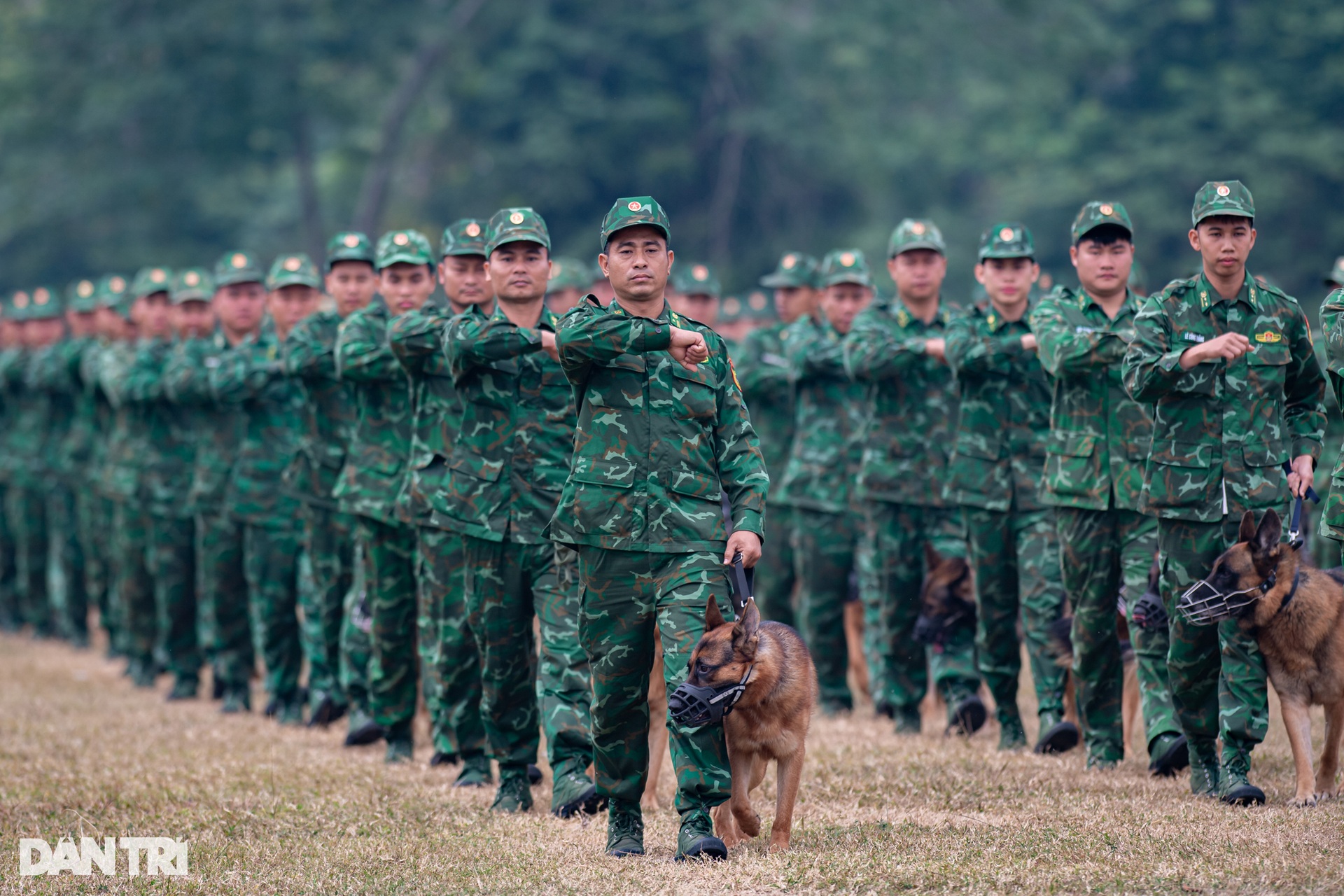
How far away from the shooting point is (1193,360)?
7570 millimetres

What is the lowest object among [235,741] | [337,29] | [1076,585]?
[235,741]

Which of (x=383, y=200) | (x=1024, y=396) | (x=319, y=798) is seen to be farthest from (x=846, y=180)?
(x=319, y=798)

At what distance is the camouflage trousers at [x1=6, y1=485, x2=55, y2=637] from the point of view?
17.2 metres

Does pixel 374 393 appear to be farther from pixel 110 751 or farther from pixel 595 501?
pixel 595 501

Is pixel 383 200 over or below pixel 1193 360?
over

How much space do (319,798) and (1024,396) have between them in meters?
4.51

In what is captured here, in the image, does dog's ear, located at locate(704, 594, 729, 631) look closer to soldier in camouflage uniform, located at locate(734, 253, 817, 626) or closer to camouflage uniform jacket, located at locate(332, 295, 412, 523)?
camouflage uniform jacket, located at locate(332, 295, 412, 523)

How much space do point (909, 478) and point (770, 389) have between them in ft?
7.37

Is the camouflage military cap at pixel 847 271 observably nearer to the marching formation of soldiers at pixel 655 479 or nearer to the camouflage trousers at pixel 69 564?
the marching formation of soldiers at pixel 655 479

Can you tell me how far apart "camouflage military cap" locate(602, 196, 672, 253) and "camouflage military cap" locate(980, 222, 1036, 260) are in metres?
3.47

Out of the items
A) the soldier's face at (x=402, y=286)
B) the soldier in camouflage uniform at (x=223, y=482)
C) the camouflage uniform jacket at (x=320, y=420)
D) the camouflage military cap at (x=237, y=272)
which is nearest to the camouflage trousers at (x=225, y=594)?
the soldier in camouflage uniform at (x=223, y=482)

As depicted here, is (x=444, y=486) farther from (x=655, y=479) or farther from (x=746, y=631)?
(x=746, y=631)

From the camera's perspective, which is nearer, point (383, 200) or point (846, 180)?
point (846, 180)

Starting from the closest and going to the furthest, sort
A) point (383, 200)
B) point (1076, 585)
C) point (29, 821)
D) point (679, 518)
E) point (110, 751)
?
1. point (679, 518)
2. point (29, 821)
3. point (1076, 585)
4. point (110, 751)
5. point (383, 200)
